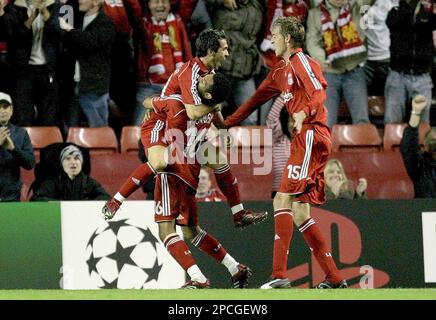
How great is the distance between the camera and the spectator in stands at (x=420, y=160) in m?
10.2

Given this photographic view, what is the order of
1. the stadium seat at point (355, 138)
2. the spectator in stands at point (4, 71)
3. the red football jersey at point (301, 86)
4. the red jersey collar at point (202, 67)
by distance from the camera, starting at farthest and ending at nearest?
the stadium seat at point (355, 138)
the spectator in stands at point (4, 71)
the red jersey collar at point (202, 67)
the red football jersey at point (301, 86)

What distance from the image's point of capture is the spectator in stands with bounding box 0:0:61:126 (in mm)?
11562

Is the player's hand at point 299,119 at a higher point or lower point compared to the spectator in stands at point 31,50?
lower

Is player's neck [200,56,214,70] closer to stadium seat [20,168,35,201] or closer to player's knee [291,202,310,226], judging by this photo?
player's knee [291,202,310,226]

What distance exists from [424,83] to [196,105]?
4749 mm

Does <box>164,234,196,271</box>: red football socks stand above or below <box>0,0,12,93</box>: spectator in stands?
below

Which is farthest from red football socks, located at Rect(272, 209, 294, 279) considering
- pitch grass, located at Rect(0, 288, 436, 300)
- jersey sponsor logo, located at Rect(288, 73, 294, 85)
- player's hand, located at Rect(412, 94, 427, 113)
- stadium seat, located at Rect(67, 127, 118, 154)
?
stadium seat, located at Rect(67, 127, 118, 154)

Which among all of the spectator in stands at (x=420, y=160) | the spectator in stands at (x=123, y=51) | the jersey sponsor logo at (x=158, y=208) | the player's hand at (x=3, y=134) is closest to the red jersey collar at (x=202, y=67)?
the jersey sponsor logo at (x=158, y=208)

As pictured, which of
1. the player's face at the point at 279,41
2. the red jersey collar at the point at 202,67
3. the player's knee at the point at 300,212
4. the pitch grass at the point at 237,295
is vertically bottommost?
the pitch grass at the point at 237,295

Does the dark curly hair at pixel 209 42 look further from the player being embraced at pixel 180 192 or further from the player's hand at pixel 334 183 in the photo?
the player's hand at pixel 334 183

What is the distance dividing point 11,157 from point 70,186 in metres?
0.65

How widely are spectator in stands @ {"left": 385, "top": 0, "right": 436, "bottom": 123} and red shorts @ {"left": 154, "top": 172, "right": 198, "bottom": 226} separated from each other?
432cm

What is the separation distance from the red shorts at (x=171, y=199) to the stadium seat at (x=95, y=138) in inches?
139
